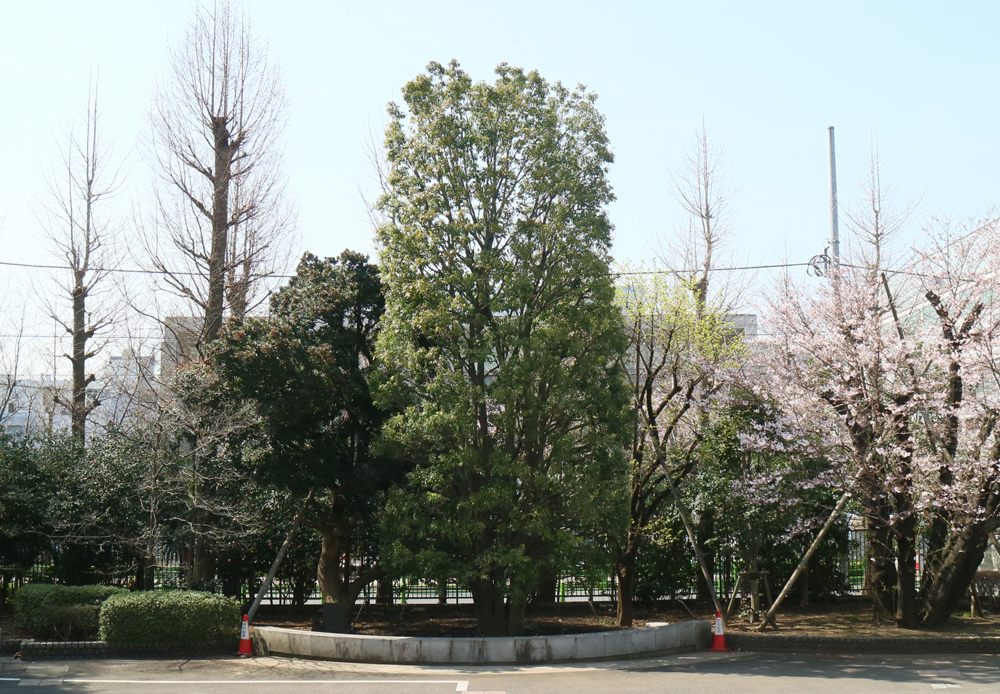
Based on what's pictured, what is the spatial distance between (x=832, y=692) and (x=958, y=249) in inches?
336

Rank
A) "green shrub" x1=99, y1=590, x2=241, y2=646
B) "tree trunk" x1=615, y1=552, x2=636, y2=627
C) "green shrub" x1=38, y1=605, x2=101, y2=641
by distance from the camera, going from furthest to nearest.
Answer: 1. "tree trunk" x1=615, y1=552, x2=636, y2=627
2. "green shrub" x1=38, y1=605, x2=101, y2=641
3. "green shrub" x1=99, y1=590, x2=241, y2=646

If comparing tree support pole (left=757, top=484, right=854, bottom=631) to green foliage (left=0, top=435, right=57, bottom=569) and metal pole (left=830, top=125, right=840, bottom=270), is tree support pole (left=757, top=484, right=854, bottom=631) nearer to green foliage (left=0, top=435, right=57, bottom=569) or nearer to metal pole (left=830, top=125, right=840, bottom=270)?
metal pole (left=830, top=125, right=840, bottom=270)

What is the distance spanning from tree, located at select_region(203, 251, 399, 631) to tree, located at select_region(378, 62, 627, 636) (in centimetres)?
112

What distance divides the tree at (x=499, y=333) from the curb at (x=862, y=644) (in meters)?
3.26

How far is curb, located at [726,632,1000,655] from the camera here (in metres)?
12.9

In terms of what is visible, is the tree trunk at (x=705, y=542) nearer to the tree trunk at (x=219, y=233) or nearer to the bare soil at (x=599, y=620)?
the bare soil at (x=599, y=620)

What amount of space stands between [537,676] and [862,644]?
5.57 m

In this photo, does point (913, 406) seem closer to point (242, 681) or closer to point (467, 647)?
point (467, 647)

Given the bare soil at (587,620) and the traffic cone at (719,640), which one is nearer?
the traffic cone at (719,640)

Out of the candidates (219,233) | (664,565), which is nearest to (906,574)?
(664,565)

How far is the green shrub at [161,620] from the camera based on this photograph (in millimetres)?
12719

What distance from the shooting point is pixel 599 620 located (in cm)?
1619

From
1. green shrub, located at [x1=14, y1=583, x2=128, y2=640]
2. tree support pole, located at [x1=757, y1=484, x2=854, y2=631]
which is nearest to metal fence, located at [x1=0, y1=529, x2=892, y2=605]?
green shrub, located at [x1=14, y1=583, x2=128, y2=640]

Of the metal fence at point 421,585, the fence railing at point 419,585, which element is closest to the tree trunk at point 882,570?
the fence railing at point 419,585
